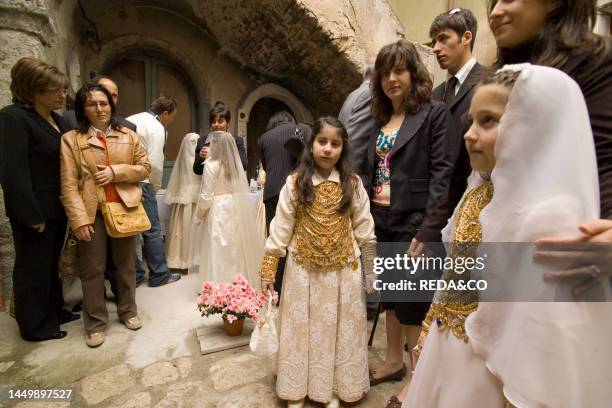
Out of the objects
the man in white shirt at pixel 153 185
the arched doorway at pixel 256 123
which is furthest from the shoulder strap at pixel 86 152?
the arched doorway at pixel 256 123

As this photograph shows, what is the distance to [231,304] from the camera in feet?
8.42

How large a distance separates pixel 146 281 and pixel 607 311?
13.2ft

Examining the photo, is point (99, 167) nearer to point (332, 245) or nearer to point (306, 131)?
point (306, 131)

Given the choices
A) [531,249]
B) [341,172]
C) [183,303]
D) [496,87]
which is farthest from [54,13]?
[531,249]

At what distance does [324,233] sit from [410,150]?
63cm

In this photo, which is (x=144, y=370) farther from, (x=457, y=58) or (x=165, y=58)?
(x=165, y=58)

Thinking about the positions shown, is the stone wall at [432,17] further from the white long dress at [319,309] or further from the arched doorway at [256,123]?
the white long dress at [319,309]

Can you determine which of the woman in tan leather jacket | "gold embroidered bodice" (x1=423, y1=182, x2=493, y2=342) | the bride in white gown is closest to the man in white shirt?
Result: the bride in white gown

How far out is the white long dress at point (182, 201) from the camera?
13.0 ft

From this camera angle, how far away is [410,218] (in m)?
1.85

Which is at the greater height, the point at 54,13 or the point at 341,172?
the point at 54,13

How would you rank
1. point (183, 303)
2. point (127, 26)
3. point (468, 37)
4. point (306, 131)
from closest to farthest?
1. point (468, 37)
2. point (306, 131)
3. point (183, 303)
4. point (127, 26)

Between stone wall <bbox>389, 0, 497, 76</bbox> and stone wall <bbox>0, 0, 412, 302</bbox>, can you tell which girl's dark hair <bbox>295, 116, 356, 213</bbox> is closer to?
stone wall <bbox>0, 0, 412, 302</bbox>

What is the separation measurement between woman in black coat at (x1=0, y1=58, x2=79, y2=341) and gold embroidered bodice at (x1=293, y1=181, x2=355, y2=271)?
1.87 metres
